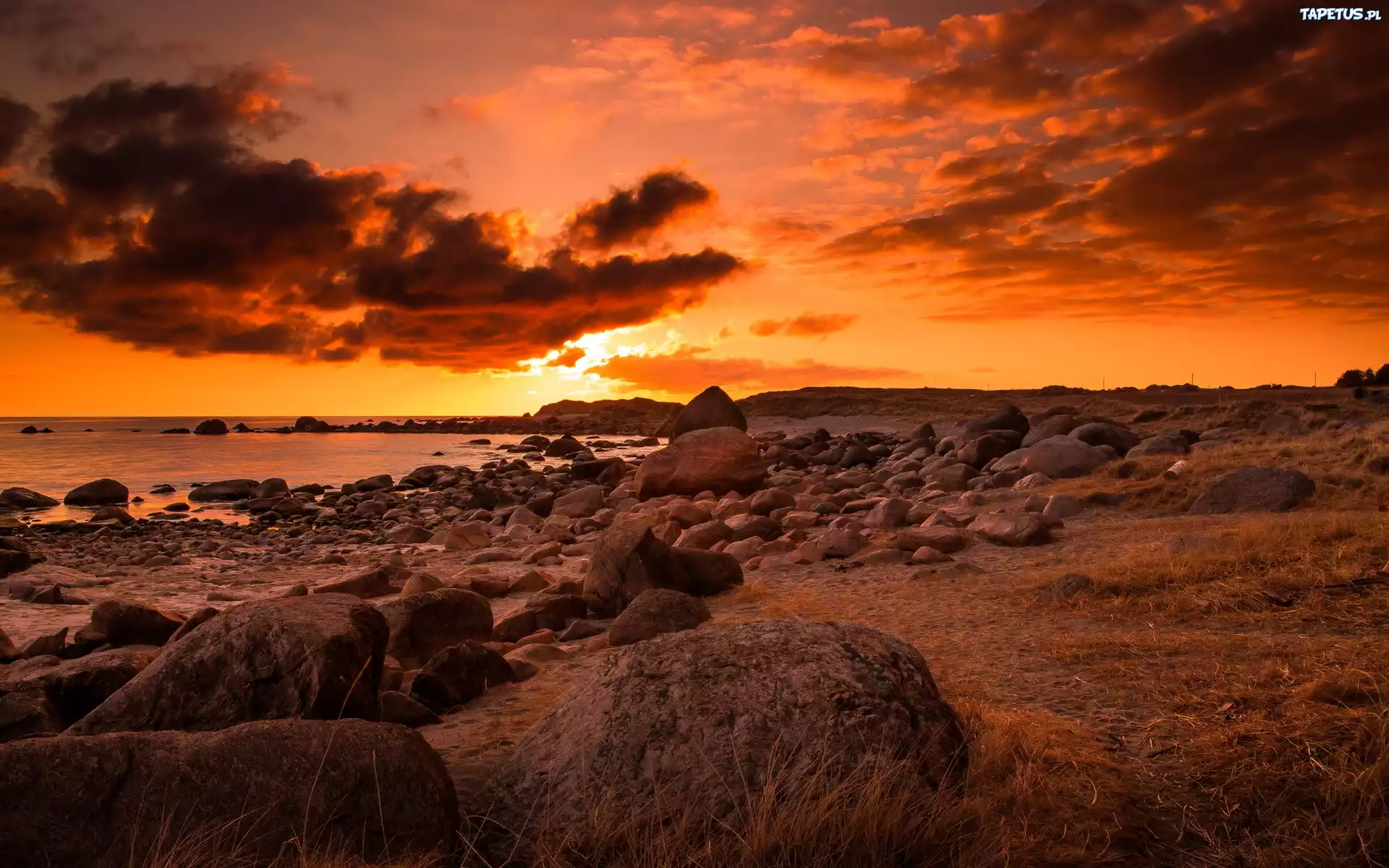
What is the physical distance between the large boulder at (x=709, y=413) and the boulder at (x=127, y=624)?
2170 centimetres

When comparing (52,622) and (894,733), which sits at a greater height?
(894,733)

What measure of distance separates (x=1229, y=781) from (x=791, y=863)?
2026 millimetres

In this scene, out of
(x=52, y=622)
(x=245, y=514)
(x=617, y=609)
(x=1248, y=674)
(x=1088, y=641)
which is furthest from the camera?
(x=245, y=514)

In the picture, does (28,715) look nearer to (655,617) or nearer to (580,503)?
(655,617)

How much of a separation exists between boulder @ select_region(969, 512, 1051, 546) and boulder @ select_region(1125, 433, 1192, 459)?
7760 millimetres

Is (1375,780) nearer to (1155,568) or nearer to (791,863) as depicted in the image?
(791,863)

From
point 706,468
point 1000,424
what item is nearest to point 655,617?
point 706,468

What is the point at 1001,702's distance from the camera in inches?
192

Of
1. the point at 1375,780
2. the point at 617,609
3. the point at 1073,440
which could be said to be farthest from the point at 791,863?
the point at 1073,440

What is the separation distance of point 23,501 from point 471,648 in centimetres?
2559

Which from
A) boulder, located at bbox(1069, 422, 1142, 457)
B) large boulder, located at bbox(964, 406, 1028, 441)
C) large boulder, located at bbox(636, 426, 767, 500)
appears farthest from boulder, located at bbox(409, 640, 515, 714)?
large boulder, located at bbox(964, 406, 1028, 441)

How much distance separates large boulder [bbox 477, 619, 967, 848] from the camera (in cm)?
342

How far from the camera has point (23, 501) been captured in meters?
24.1

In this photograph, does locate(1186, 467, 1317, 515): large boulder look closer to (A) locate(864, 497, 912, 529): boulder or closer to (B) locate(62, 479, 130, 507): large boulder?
(A) locate(864, 497, 912, 529): boulder
